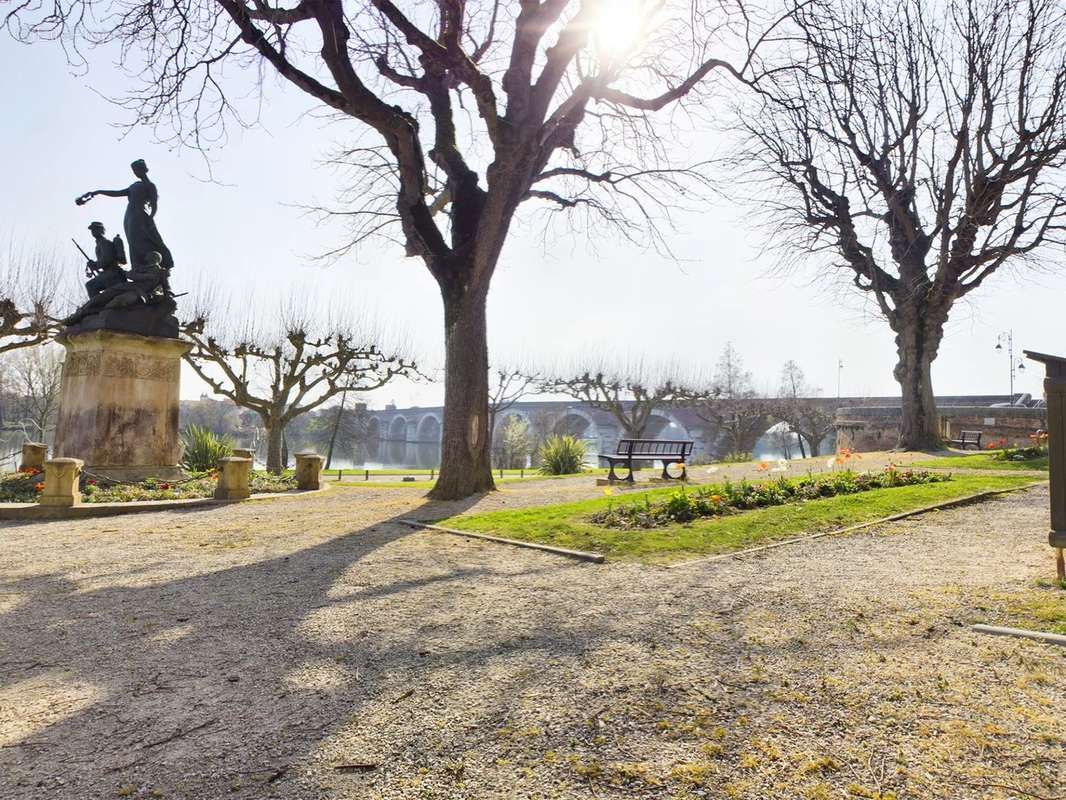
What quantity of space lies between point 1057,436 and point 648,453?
8.72 meters

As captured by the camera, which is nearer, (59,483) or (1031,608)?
(1031,608)

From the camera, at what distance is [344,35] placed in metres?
7.61

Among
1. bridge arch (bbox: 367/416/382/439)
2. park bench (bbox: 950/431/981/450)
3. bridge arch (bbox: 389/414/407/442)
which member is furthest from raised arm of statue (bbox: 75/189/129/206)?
bridge arch (bbox: 389/414/407/442)

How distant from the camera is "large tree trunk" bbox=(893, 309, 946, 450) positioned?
17406 mm

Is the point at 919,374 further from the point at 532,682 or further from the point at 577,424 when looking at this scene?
the point at 577,424

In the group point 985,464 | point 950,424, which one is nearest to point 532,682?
point 985,464

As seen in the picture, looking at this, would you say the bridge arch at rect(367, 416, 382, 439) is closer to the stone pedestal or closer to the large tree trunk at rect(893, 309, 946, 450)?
the large tree trunk at rect(893, 309, 946, 450)

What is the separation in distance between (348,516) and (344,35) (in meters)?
5.59

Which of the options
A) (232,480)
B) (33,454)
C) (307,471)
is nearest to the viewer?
(232,480)

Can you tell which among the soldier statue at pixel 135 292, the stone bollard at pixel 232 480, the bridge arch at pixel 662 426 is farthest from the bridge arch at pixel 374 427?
the stone bollard at pixel 232 480

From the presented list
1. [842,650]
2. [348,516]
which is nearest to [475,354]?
[348,516]

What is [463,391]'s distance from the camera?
29.8ft

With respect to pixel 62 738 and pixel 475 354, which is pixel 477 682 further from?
pixel 475 354

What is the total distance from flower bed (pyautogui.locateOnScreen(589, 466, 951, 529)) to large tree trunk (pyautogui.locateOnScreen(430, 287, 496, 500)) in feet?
9.37
